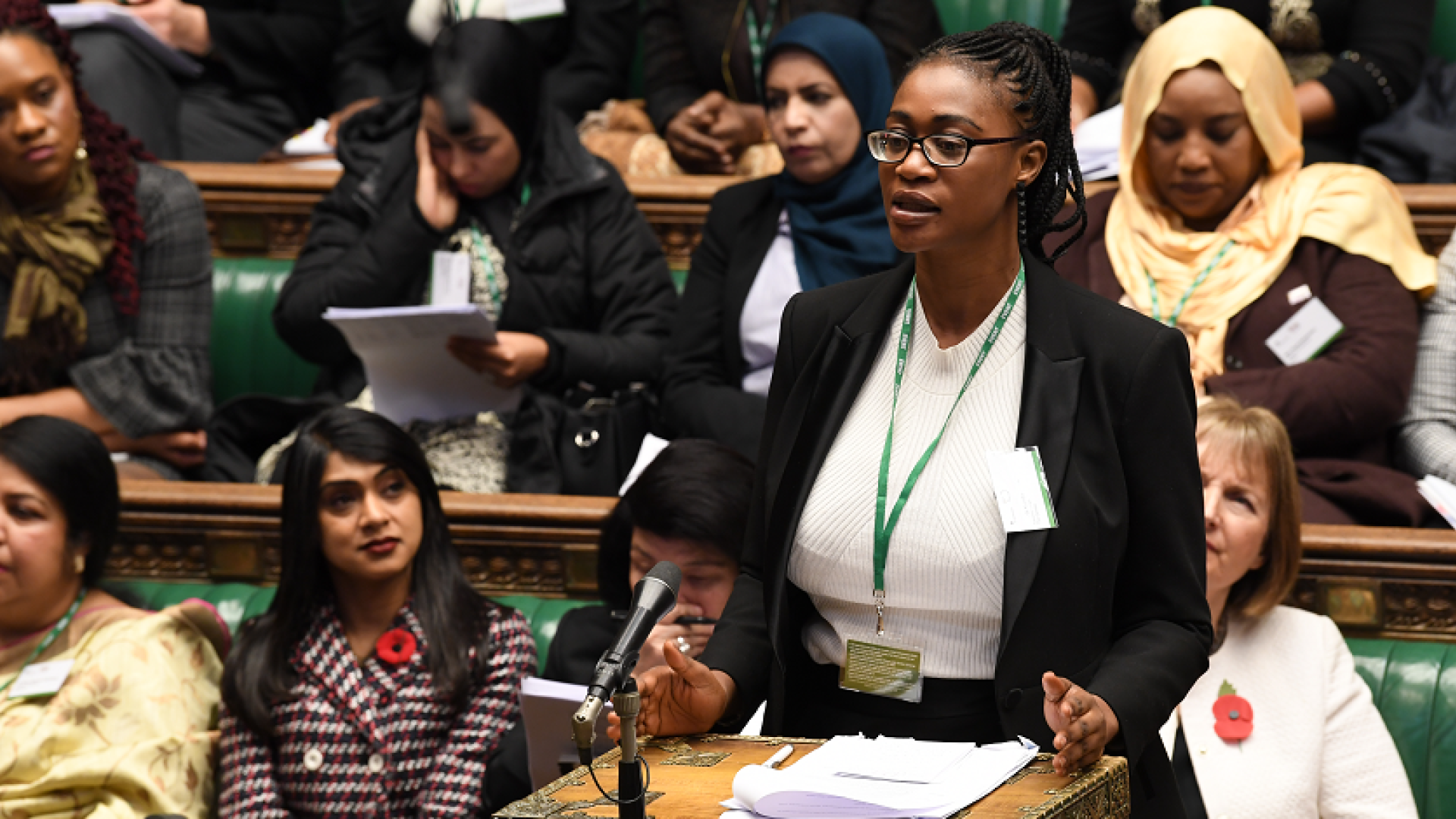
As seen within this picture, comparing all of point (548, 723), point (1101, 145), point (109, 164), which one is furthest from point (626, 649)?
point (109, 164)

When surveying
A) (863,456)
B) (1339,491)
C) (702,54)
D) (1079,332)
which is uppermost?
(702,54)

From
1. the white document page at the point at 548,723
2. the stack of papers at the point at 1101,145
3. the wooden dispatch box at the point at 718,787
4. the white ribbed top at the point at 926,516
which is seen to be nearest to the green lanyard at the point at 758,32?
the stack of papers at the point at 1101,145

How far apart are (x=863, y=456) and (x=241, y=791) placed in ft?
4.41

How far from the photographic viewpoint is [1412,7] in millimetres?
3529

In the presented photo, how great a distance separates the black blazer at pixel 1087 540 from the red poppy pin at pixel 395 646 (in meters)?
1.09

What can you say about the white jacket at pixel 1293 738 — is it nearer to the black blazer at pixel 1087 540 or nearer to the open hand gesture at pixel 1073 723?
the black blazer at pixel 1087 540

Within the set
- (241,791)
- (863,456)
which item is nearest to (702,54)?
(241,791)

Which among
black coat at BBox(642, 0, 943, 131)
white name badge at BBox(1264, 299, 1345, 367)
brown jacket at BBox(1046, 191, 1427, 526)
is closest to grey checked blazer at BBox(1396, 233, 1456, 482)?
brown jacket at BBox(1046, 191, 1427, 526)

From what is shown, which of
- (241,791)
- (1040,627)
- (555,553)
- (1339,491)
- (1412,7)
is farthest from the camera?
(1412,7)

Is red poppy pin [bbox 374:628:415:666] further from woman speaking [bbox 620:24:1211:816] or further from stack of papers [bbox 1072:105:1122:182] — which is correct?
stack of papers [bbox 1072:105:1122:182]

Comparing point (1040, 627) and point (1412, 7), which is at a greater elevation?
point (1412, 7)

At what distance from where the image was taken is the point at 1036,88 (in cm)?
154

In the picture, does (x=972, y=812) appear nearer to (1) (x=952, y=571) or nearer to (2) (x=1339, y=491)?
(1) (x=952, y=571)

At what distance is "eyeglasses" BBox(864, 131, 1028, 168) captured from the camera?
1.47m
